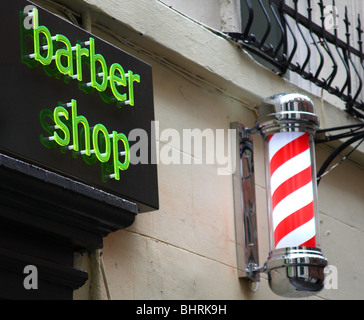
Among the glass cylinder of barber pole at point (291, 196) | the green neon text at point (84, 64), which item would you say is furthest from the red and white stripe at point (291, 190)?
the green neon text at point (84, 64)

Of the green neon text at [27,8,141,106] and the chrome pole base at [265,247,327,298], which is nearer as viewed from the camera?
the green neon text at [27,8,141,106]

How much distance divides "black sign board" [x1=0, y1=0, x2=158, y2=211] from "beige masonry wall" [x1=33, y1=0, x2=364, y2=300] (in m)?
0.30

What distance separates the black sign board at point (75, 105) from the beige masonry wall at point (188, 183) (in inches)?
12.0

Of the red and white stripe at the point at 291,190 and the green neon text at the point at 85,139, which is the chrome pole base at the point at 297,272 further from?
the green neon text at the point at 85,139

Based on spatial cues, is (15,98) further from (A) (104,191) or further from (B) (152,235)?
(B) (152,235)

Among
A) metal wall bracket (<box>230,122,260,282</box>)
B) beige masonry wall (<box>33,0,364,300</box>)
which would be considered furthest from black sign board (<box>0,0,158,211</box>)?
metal wall bracket (<box>230,122,260,282</box>)

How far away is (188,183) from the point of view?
5.70 meters

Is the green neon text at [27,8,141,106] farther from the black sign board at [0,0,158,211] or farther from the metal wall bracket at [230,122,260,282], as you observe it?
the metal wall bracket at [230,122,260,282]

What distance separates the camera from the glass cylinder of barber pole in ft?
17.5

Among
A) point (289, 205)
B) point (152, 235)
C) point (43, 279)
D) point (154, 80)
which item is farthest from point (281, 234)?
point (43, 279)

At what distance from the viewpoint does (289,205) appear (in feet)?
18.2

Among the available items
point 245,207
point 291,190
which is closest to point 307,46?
point 245,207

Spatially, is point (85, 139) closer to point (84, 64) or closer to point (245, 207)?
point (84, 64)
